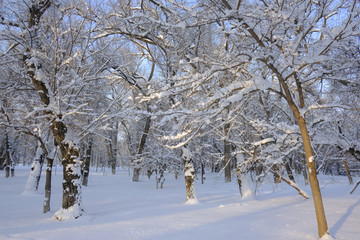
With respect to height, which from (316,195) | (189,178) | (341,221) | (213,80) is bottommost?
(341,221)

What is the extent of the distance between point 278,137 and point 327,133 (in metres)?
1.47

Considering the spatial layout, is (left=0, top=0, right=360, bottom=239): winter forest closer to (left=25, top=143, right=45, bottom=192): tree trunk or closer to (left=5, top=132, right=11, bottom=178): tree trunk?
(left=25, top=143, right=45, bottom=192): tree trunk

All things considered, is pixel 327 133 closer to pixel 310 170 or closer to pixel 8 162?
pixel 310 170

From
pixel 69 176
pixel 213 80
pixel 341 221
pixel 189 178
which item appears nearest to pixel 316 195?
pixel 341 221

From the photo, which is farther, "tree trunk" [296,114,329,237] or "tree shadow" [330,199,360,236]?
"tree shadow" [330,199,360,236]

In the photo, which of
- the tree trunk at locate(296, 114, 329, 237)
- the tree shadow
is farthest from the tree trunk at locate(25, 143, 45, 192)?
the tree shadow

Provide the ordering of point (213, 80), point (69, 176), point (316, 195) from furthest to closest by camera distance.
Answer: point (213, 80)
point (69, 176)
point (316, 195)

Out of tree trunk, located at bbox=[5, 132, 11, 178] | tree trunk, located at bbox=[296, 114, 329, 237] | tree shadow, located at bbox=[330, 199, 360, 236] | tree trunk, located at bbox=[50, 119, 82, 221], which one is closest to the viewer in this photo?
tree trunk, located at bbox=[296, 114, 329, 237]

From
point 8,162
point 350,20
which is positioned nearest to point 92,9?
point 350,20

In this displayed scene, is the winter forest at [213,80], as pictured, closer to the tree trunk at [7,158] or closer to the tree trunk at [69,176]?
the tree trunk at [69,176]

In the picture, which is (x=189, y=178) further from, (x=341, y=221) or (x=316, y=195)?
(x=316, y=195)

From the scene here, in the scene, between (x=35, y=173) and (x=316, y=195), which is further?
(x=35, y=173)

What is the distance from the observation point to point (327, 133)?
7.35m

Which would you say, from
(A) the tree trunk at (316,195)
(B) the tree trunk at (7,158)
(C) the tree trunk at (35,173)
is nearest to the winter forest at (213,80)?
(A) the tree trunk at (316,195)
